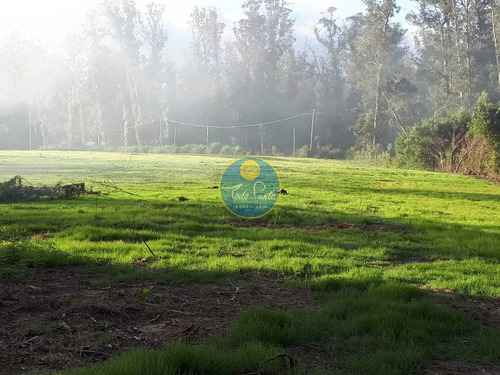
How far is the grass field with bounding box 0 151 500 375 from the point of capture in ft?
13.8

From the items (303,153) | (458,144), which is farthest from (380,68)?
(458,144)

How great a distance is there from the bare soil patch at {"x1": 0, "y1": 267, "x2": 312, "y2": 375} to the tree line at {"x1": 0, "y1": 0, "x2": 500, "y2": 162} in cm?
6541

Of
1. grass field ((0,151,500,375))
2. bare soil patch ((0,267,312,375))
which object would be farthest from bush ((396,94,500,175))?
bare soil patch ((0,267,312,375))

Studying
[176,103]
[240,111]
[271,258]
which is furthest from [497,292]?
[176,103]

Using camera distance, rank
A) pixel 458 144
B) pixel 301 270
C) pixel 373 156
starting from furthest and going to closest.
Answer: pixel 373 156 → pixel 458 144 → pixel 301 270

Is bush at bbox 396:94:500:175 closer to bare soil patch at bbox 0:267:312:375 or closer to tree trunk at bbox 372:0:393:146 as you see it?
tree trunk at bbox 372:0:393:146

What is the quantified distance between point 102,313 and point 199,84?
95155 mm

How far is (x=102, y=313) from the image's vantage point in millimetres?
5191

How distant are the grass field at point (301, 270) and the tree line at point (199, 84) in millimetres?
59312

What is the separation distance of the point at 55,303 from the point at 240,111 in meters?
82.3

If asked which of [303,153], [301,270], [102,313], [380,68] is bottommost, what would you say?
[301,270]

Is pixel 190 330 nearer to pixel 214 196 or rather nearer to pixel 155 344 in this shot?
pixel 155 344

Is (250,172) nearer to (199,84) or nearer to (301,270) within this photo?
(301,270)

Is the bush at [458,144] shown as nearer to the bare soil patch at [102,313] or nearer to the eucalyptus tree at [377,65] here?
the eucalyptus tree at [377,65]
